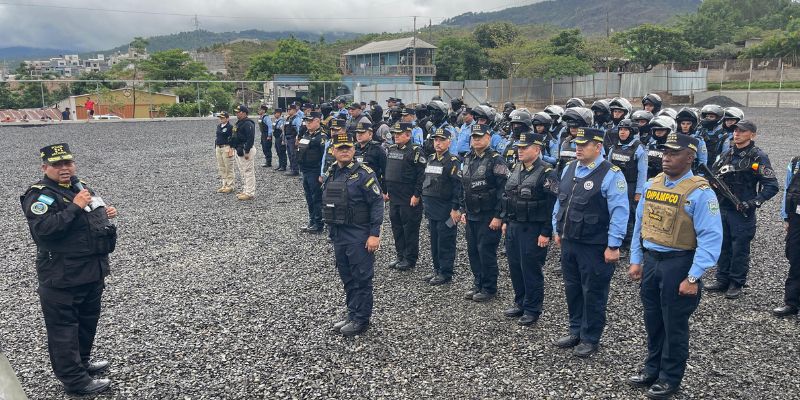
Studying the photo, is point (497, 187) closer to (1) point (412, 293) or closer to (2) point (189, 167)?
(1) point (412, 293)

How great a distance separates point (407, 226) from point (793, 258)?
14.4 ft

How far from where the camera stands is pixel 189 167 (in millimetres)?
15977

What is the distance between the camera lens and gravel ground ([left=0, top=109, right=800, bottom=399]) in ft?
14.4

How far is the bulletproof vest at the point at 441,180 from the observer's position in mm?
6633

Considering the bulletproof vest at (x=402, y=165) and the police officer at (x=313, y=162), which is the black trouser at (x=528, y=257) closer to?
the bulletproof vest at (x=402, y=165)

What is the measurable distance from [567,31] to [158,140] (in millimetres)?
38587

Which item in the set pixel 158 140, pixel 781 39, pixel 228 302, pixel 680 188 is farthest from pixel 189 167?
pixel 781 39

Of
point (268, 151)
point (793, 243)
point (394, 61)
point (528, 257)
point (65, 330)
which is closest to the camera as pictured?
point (65, 330)

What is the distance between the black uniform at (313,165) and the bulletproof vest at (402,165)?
2.23 m

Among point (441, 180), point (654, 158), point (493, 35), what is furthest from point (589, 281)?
point (493, 35)

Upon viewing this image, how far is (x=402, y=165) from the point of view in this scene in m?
7.20

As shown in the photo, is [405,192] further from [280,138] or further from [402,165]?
[280,138]

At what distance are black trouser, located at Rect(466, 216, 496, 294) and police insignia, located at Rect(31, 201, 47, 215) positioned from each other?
13.6ft

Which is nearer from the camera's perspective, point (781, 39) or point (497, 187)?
point (497, 187)
